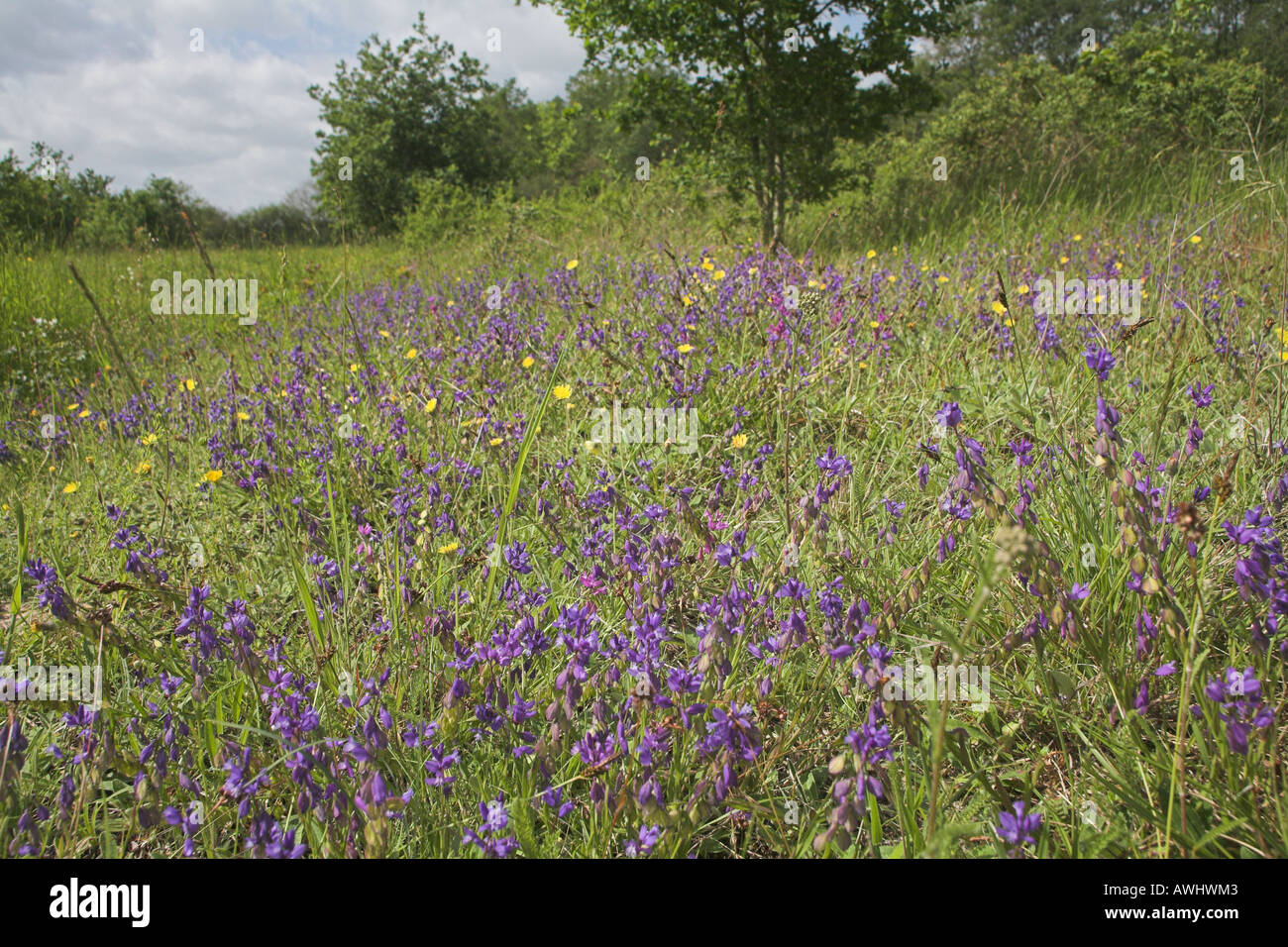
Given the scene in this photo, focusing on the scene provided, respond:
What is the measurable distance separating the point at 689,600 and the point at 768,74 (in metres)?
7.20

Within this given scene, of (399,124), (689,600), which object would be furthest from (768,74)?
(399,124)

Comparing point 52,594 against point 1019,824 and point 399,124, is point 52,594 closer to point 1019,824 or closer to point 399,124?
point 1019,824

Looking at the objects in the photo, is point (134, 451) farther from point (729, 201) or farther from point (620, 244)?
point (729, 201)

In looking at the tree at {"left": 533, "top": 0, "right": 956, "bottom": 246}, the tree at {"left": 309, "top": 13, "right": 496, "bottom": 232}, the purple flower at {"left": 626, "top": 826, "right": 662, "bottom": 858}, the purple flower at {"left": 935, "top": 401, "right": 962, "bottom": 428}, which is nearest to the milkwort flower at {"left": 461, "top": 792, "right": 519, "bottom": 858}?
the purple flower at {"left": 626, "top": 826, "right": 662, "bottom": 858}

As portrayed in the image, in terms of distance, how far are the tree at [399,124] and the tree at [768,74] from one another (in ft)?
55.0

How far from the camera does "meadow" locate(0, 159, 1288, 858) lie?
1217 millimetres

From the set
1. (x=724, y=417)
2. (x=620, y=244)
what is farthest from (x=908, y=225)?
(x=724, y=417)

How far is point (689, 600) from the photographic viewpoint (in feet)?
6.36

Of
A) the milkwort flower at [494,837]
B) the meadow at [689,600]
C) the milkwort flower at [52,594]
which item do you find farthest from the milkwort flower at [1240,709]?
the milkwort flower at [52,594]

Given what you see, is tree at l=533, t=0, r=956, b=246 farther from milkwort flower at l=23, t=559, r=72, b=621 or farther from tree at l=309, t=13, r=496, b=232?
tree at l=309, t=13, r=496, b=232

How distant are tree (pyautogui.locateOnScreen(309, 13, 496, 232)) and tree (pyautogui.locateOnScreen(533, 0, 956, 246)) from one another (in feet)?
55.0

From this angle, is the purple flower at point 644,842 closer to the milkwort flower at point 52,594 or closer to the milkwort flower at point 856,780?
the milkwort flower at point 856,780

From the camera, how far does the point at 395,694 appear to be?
61.3 inches
